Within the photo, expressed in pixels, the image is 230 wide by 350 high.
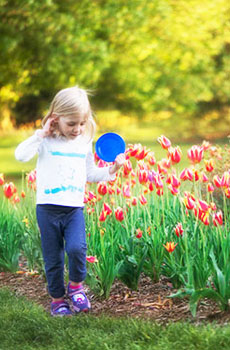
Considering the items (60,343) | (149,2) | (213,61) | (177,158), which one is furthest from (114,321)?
(213,61)

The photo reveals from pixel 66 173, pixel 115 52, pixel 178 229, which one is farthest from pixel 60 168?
pixel 115 52

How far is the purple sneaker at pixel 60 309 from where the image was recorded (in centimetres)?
408

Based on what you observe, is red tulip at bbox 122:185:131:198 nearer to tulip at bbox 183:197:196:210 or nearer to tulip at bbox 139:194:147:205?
tulip at bbox 139:194:147:205

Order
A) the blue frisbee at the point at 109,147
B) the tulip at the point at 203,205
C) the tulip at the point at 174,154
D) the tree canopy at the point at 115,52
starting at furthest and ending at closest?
1. the tree canopy at the point at 115,52
2. the blue frisbee at the point at 109,147
3. the tulip at the point at 174,154
4. the tulip at the point at 203,205

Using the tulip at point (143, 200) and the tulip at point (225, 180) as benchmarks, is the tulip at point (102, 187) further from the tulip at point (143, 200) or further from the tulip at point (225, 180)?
the tulip at point (225, 180)

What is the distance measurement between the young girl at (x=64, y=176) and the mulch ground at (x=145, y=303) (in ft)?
0.69

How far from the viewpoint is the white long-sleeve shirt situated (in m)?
3.91

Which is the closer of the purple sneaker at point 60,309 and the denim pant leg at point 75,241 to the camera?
the denim pant leg at point 75,241

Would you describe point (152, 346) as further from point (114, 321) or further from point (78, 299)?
point (78, 299)

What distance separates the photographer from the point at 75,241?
153 inches

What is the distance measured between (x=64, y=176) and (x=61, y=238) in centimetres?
42

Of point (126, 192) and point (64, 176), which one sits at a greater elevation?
point (64, 176)

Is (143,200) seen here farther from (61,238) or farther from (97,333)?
(97,333)

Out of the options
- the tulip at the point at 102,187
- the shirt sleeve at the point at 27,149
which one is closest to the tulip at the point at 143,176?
the tulip at the point at 102,187
